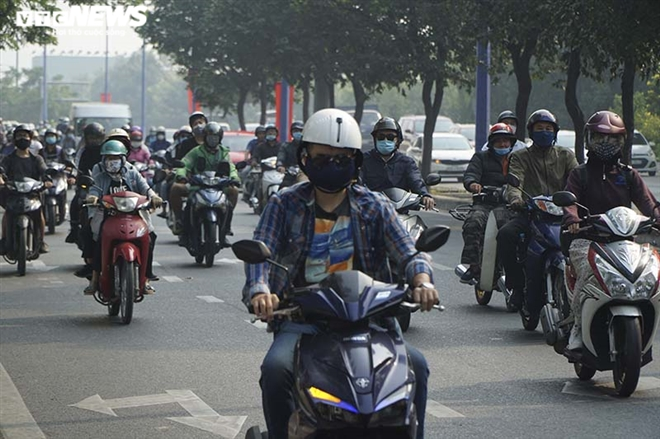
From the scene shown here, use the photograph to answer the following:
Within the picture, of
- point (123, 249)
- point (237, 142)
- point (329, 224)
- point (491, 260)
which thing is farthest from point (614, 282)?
point (237, 142)

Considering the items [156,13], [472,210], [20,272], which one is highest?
[156,13]

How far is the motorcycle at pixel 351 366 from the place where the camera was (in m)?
5.01

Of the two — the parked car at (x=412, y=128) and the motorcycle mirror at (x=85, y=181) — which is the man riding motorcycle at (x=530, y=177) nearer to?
the motorcycle mirror at (x=85, y=181)

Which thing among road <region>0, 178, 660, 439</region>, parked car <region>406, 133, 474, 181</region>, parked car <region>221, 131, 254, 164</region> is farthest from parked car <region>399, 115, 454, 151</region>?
road <region>0, 178, 660, 439</region>

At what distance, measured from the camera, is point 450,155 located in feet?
142

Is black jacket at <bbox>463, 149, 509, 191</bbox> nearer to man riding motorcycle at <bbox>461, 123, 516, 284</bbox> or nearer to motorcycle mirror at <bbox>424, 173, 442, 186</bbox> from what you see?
man riding motorcycle at <bbox>461, 123, 516, 284</bbox>

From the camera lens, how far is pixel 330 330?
5.31 metres

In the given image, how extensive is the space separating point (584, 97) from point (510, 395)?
62.9 metres

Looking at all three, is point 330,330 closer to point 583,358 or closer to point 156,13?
point 583,358

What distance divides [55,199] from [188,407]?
624 inches

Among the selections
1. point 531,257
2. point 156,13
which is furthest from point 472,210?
point 156,13

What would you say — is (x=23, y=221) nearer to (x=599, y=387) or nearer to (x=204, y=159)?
(x=204, y=159)

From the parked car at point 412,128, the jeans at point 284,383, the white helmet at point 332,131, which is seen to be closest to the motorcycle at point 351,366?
the jeans at point 284,383

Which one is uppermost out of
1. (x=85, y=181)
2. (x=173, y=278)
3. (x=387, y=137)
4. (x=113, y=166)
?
(x=387, y=137)
